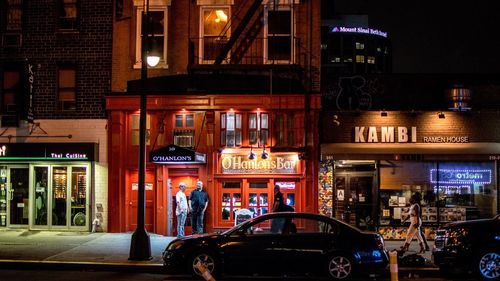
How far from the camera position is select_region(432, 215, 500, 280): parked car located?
43.9 feet

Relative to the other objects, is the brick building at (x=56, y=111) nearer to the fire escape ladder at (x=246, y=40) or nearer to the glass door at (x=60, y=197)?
the glass door at (x=60, y=197)

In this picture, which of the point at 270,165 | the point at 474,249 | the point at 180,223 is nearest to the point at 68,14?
the point at 180,223

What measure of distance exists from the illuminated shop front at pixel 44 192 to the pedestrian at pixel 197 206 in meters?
3.79

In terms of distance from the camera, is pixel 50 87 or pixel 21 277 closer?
pixel 21 277

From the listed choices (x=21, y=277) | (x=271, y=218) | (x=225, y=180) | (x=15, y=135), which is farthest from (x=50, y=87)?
(x=271, y=218)

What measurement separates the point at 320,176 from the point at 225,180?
307cm

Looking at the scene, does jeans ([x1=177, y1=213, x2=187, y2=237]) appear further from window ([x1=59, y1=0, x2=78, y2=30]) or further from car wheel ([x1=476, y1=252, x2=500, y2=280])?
car wheel ([x1=476, y1=252, x2=500, y2=280])

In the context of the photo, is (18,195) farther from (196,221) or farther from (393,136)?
(393,136)

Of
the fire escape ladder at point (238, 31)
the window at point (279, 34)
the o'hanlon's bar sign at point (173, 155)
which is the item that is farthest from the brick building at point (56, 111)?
the window at point (279, 34)

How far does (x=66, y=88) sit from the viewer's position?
2167 cm

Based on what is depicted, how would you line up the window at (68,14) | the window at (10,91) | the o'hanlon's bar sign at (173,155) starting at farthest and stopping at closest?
the window at (10,91)
the window at (68,14)
the o'hanlon's bar sign at (173,155)

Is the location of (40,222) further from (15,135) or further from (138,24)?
(138,24)

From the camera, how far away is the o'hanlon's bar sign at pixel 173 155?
18906mm

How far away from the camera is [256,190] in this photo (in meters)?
20.7
